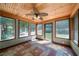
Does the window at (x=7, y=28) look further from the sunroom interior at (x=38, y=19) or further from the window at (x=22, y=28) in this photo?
the window at (x=22, y=28)

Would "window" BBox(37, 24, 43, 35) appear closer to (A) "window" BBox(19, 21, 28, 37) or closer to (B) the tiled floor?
(A) "window" BBox(19, 21, 28, 37)

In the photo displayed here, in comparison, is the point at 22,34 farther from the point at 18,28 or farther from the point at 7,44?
the point at 7,44

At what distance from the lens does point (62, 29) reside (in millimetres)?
5340

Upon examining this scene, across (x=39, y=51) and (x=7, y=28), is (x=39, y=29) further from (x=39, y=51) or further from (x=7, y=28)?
(x=39, y=51)

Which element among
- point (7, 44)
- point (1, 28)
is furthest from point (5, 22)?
point (7, 44)

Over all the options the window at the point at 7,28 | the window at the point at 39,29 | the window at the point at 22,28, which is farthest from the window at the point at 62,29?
the window at the point at 7,28

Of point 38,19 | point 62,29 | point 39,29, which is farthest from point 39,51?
point 39,29

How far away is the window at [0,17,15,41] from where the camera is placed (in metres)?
4.15

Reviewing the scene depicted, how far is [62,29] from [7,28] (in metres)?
3.31

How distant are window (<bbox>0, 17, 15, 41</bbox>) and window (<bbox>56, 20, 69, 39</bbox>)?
2.93 metres

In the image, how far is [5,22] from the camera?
437 centimetres

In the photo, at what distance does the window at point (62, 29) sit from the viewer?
16.4ft

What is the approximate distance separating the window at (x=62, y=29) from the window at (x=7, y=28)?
115 inches

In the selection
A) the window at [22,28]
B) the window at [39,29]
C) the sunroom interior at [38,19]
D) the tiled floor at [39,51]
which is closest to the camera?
the tiled floor at [39,51]
